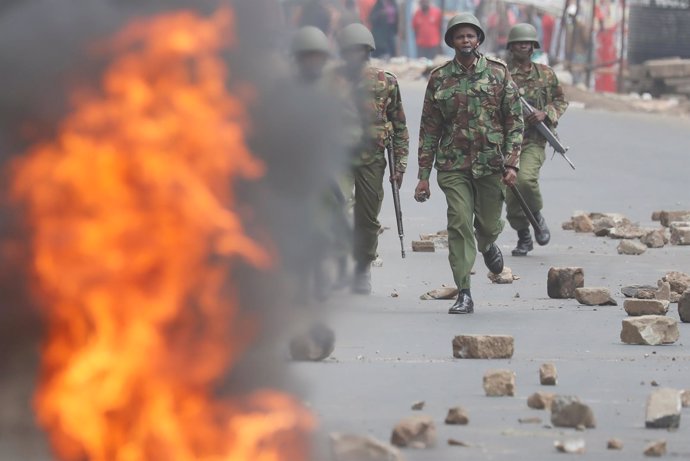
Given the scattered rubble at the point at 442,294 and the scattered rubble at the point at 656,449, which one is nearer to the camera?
the scattered rubble at the point at 656,449

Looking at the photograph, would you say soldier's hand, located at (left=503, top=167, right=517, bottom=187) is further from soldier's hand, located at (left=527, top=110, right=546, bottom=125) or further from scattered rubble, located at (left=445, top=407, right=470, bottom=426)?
scattered rubble, located at (left=445, top=407, right=470, bottom=426)

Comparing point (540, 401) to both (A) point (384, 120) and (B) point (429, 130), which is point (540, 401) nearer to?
(B) point (429, 130)

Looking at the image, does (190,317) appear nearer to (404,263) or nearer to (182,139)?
(182,139)

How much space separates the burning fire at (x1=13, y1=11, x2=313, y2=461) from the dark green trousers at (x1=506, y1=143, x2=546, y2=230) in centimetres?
978

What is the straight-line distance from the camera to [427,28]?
38.1 m

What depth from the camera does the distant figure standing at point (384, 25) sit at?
3706 centimetres

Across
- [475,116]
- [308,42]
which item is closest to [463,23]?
[475,116]

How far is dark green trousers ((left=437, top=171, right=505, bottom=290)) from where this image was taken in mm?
11656

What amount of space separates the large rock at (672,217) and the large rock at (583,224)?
Result: 89 cm

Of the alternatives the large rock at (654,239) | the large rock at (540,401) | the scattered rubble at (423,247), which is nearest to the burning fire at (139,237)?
the large rock at (540,401)

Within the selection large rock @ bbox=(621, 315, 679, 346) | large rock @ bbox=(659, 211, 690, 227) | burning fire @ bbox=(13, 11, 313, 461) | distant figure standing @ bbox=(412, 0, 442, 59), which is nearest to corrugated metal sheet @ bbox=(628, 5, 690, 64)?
distant figure standing @ bbox=(412, 0, 442, 59)

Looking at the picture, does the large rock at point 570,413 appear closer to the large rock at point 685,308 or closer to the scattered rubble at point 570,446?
the scattered rubble at point 570,446

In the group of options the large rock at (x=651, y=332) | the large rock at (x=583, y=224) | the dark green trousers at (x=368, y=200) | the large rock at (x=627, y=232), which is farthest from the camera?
the large rock at (x=583, y=224)

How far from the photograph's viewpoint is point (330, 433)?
6863 mm
